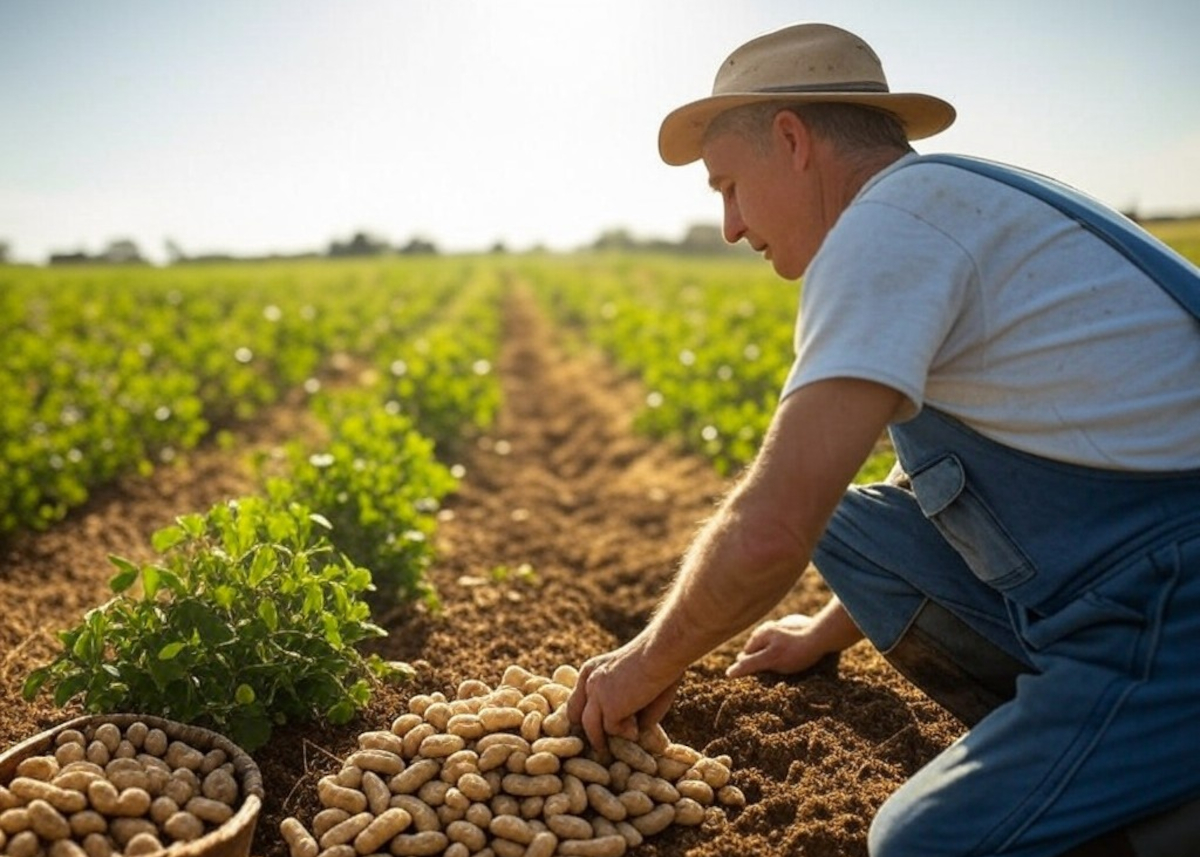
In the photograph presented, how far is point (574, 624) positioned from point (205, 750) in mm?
1768

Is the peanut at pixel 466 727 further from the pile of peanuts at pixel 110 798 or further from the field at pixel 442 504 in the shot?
the pile of peanuts at pixel 110 798

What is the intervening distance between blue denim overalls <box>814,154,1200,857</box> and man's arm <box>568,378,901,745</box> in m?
0.49

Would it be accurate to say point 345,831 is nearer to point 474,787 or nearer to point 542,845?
point 474,787

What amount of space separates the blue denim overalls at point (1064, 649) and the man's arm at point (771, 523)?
1.62ft

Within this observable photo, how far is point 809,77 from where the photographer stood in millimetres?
2654

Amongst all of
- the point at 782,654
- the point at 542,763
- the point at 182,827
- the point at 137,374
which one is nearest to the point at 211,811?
the point at 182,827

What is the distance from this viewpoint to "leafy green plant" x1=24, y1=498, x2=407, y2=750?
295 centimetres

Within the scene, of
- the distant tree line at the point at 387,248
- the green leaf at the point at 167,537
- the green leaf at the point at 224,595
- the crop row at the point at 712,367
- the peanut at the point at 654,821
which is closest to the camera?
the peanut at the point at 654,821

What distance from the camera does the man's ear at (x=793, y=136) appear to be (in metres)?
2.63

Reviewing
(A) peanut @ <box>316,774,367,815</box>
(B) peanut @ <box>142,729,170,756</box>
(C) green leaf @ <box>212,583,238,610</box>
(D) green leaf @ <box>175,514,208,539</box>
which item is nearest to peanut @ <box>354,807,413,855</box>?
(A) peanut @ <box>316,774,367,815</box>

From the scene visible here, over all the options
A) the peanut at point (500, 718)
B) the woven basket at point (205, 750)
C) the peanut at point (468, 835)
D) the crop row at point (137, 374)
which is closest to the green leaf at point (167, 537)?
the woven basket at point (205, 750)

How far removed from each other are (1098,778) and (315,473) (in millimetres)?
3441

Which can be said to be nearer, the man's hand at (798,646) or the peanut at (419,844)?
the peanut at (419,844)

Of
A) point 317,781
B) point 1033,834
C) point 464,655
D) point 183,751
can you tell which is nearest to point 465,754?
point 317,781
